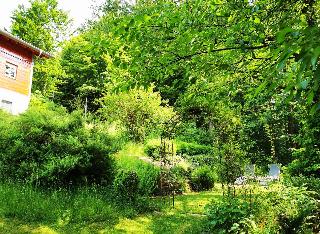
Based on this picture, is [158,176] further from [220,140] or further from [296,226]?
[296,226]

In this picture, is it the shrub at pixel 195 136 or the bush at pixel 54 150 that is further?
the shrub at pixel 195 136

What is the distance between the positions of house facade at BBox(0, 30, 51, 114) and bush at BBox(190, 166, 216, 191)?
48.6 ft

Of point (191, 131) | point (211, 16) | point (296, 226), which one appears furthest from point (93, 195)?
point (191, 131)

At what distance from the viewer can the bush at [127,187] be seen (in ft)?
30.3

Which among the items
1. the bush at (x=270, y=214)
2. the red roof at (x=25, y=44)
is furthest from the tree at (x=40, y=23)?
the bush at (x=270, y=214)

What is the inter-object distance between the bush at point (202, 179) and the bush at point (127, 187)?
4958 millimetres

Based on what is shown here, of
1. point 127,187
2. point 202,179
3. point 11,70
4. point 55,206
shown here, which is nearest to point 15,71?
point 11,70

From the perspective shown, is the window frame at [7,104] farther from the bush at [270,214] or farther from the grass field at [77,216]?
the bush at [270,214]

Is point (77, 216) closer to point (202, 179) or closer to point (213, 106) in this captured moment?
point (213, 106)

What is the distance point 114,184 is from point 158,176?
2.38m

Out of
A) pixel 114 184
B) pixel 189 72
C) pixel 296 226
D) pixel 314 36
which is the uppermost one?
pixel 189 72

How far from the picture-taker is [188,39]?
521 cm

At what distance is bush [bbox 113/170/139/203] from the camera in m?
9.23

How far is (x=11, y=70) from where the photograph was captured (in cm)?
2441
